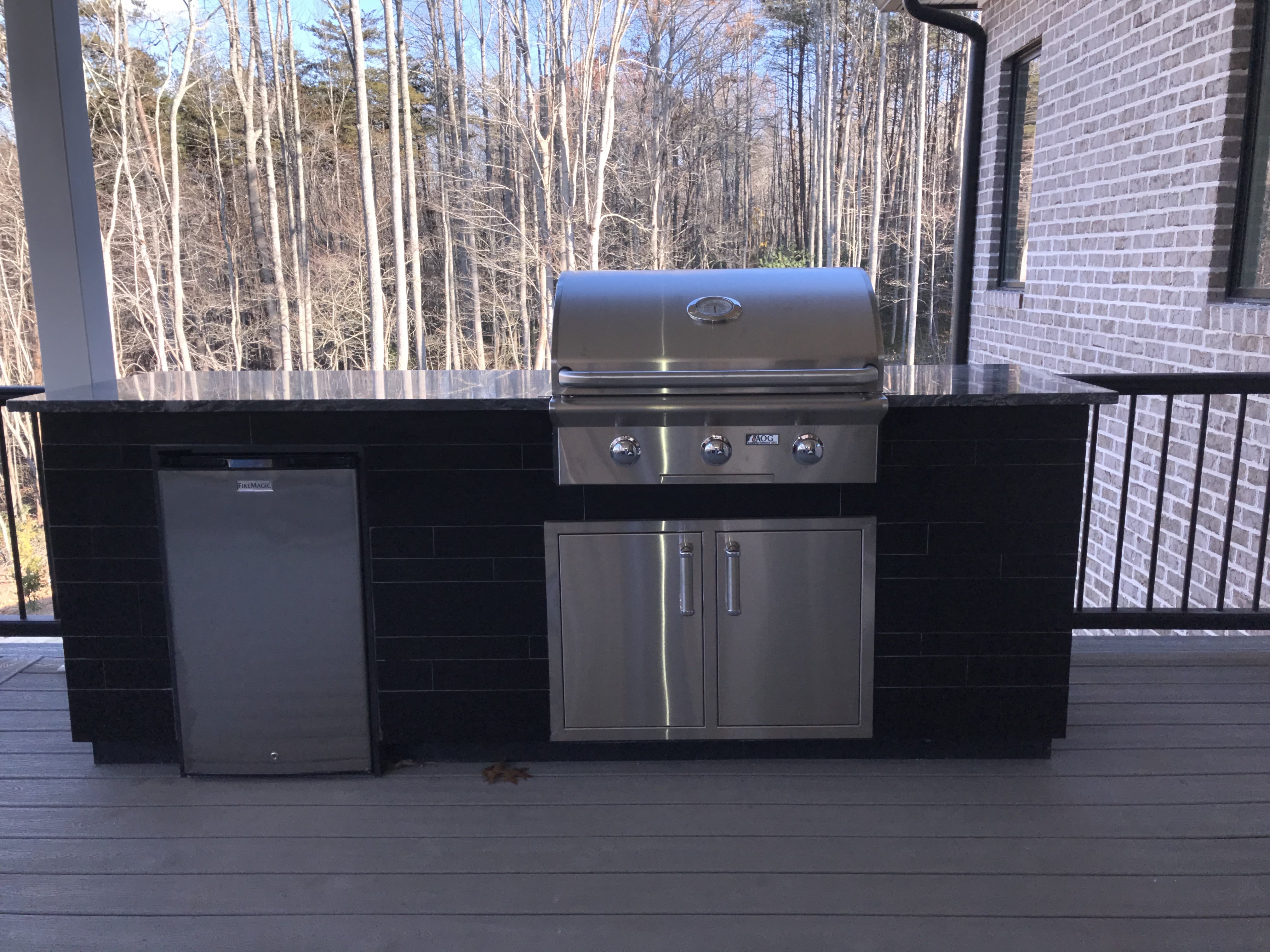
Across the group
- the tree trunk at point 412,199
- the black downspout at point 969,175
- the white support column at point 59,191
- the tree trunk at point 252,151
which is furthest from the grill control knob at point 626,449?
the tree trunk at point 252,151

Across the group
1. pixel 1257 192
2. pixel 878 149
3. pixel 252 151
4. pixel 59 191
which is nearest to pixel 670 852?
pixel 59 191

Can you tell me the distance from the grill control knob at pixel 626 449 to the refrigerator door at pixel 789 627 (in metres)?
0.31

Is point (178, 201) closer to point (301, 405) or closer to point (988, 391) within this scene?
Answer: point (301, 405)

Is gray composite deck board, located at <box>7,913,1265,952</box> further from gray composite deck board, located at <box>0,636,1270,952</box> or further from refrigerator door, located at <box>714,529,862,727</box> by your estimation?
refrigerator door, located at <box>714,529,862,727</box>

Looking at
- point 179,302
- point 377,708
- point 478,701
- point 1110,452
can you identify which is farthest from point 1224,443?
point 179,302

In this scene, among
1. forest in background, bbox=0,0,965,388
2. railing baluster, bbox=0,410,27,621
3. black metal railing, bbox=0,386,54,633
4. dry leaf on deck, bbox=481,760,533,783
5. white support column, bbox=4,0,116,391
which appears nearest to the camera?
dry leaf on deck, bbox=481,760,533,783

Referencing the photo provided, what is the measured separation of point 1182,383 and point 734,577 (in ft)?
5.39

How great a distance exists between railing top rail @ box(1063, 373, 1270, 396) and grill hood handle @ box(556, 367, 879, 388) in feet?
3.40

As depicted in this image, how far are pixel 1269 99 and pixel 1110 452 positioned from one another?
162 centimetres

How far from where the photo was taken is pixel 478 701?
2498 mm

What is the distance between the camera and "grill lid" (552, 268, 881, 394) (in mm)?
2189

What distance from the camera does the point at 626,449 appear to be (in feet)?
7.45

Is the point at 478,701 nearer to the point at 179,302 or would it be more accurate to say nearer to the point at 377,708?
the point at 377,708

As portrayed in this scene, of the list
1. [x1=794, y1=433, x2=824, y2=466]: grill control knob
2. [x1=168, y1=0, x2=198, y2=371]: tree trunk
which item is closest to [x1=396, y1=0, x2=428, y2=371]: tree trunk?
[x1=168, y1=0, x2=198, y2=371]: tree trunk
